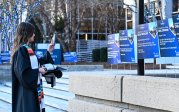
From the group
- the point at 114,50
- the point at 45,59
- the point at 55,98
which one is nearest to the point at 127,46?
the point at 114,50

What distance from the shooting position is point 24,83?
545 centimetres

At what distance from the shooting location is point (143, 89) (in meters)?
6.74

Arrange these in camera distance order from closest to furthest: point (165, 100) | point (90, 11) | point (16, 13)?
point (165, 100), point (16, 13), point (90, 11)

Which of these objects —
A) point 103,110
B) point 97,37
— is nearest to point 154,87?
point 103,110

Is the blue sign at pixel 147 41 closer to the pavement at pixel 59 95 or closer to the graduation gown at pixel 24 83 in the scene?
the pavement at pixel 59 95

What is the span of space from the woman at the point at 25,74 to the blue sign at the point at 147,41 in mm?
2457

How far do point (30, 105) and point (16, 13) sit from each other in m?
22.9

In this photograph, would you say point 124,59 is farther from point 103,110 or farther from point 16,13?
point 16,13

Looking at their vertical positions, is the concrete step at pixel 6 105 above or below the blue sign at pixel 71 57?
below

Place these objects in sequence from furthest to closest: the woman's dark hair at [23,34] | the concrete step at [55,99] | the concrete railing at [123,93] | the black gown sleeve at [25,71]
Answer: the concrete step at [55,99]
the concrete railing at [123,93]
the woman's dark hair at [23,34]
the black gown sleeve at [25,71]

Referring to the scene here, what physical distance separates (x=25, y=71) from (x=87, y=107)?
129 inches

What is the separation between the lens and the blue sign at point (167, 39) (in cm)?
709

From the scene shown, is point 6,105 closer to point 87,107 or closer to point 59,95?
point 59,95

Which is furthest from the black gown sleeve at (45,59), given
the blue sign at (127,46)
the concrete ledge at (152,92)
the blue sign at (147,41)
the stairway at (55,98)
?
the stairway at (55,98)
